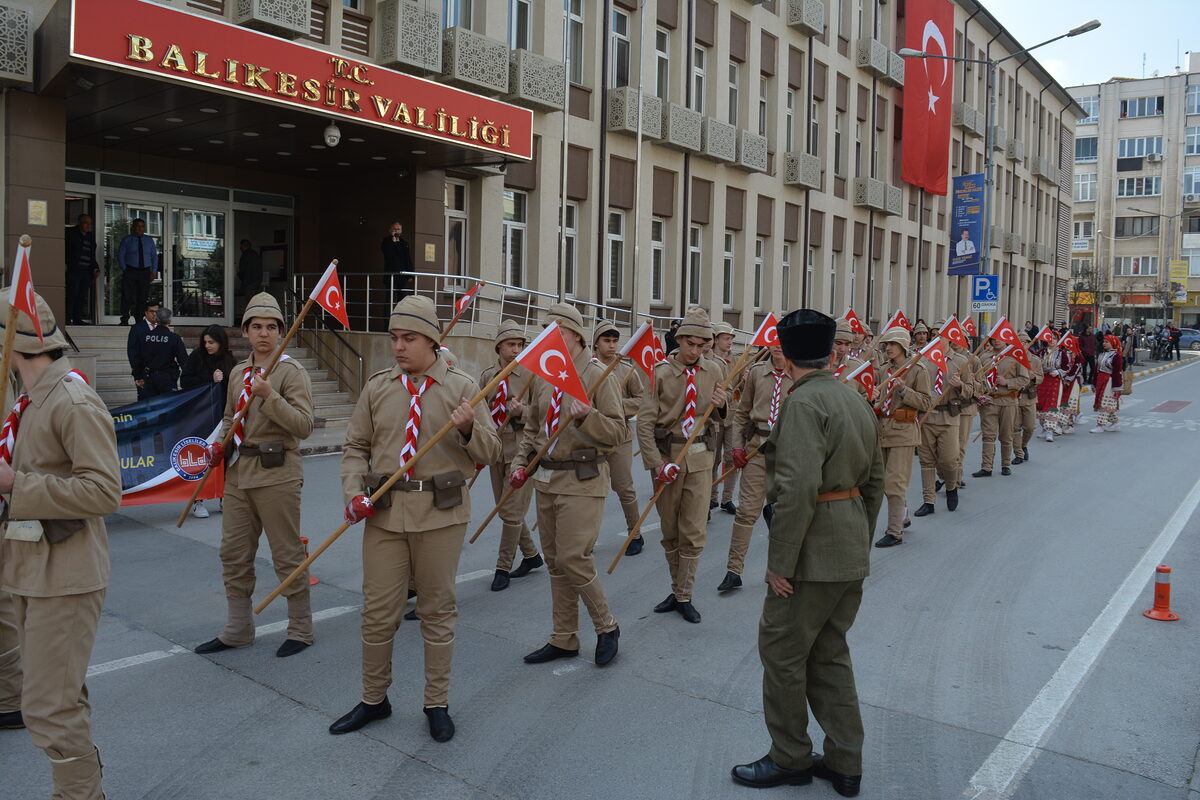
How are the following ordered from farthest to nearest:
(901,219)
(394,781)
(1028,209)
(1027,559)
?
(1028,209)
(901,219)
(1027,559)
(394,781)

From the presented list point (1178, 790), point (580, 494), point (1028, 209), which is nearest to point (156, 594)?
point (580, 494)

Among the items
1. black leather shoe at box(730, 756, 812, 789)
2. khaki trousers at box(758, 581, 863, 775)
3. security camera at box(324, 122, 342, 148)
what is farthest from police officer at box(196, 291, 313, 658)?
security camera at box(324, 122, 342, 148)

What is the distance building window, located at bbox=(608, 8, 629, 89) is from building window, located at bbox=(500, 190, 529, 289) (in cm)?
375

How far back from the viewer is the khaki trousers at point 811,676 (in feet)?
13.8

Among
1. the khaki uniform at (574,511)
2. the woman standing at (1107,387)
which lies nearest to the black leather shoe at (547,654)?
the khaki uniform at (574,511)

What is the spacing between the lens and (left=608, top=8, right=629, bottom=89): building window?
2241 cm

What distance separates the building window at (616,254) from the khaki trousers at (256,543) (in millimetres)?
17698

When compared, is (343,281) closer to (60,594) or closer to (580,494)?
Result: (580,494)

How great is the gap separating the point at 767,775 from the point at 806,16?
2800 cm

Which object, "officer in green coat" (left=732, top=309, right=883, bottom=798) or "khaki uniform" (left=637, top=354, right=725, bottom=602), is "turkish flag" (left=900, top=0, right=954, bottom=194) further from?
"officer in green coat" (left=732, top=309, right=883, bottom=798)

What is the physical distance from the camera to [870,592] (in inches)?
295

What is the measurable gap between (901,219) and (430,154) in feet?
81.8

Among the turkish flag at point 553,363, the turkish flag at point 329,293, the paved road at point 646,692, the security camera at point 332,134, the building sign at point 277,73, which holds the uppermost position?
the building sign at point 277,73

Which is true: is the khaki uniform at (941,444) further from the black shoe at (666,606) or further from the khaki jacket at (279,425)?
the khaki jacket at (279,425)
